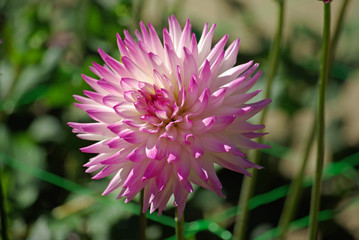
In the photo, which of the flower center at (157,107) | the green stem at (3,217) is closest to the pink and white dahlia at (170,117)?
the flower center at (157,107)

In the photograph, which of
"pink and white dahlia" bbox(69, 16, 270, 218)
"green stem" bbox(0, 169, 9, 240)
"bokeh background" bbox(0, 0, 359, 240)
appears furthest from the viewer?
"bokeh background" bbox(0, 0, 359, 240)

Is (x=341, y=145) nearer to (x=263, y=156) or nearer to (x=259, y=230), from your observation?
(x=263, y=156)

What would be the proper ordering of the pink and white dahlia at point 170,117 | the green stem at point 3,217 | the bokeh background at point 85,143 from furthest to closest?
the bokeh background at point 85,143 → the green stem at point 3,217 → the pink and white dahlia at point 170,117

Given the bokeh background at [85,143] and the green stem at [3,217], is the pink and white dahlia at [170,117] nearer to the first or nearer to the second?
the green stem at [3,217]

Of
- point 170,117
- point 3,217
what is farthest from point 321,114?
point 3,217

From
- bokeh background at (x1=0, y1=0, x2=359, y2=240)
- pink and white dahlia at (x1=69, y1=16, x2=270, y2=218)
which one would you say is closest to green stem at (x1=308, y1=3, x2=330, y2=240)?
pink and white dahlia at (x1=69, y1=16, x2=270, y2=218)

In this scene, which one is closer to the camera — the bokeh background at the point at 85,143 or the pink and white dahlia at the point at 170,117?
the pink and white dahlia at the point at 170,117

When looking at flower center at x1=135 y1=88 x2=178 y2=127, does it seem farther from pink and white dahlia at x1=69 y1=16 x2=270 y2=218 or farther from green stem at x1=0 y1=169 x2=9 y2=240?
green stem at x1=0 y1=169 x2=9 y2=240
